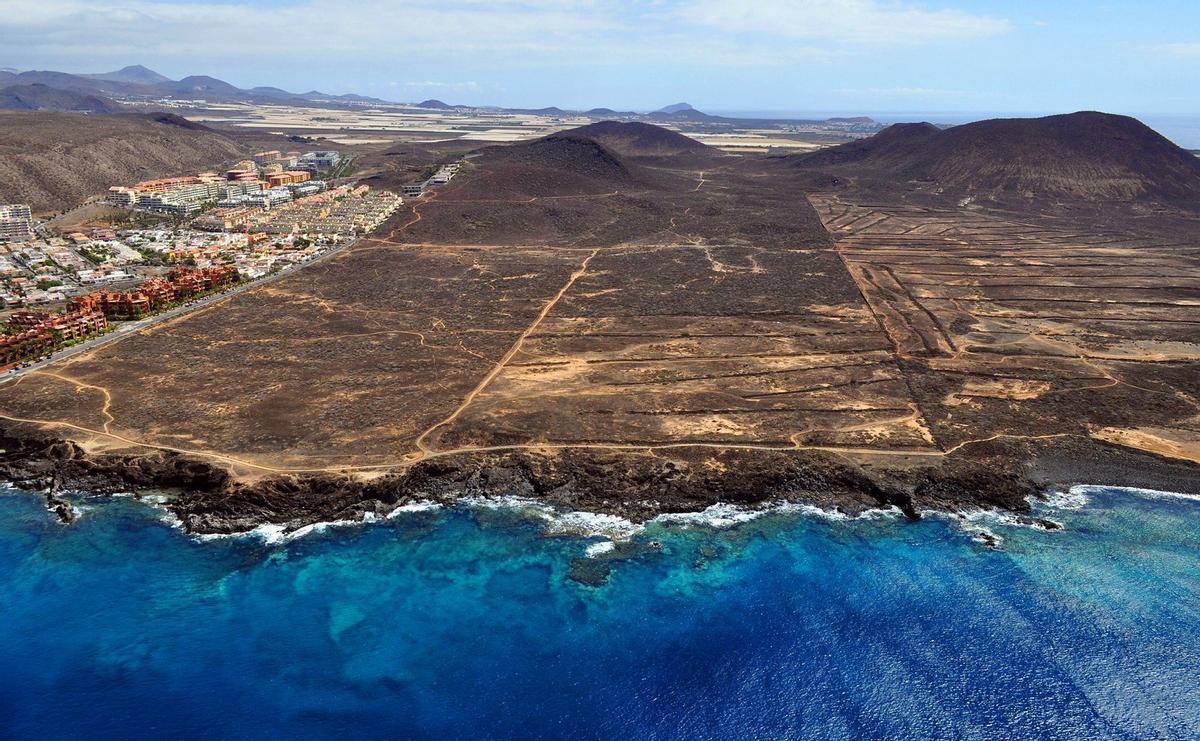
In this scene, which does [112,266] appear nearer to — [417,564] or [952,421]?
[417,564]

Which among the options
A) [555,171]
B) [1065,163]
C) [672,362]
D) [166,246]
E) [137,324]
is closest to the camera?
[672,362]

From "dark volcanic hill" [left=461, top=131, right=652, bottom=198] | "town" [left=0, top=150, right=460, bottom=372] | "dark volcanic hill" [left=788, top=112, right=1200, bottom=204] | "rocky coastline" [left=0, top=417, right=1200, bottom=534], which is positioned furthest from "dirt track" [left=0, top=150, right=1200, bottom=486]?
"dark volcanic hill" [left=788, top=112, right=1200, bottom=204]

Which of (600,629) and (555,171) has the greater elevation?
(555,171)

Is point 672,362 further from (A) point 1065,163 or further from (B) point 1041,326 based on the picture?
(A) point 1065,163

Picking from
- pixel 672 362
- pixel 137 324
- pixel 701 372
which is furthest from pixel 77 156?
pixel 701 372

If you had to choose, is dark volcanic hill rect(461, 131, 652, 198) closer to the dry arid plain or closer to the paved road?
the dry arid plain

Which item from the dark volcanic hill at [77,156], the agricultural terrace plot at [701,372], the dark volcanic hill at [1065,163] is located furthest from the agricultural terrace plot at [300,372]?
the dark volcanic hill at [1065,163]
